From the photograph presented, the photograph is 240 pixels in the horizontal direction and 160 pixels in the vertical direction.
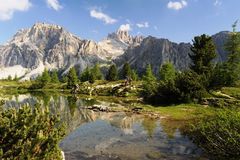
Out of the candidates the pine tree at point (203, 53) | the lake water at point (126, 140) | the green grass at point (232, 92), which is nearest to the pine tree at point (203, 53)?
the pine tree at point (203, 53)

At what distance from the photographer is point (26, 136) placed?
11016 mm

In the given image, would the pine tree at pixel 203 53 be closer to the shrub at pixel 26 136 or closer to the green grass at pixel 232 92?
the green grass at pixel 232 92

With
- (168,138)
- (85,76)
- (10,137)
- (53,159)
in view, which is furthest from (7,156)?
(85,76)

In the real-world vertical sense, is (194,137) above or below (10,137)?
below

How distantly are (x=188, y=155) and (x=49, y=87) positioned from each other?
466ft

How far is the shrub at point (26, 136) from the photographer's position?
34.7ft

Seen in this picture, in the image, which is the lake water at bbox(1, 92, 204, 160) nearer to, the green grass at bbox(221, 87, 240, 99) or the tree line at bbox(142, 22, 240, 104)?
the tree line at bbox(142, 22, 240, 104)

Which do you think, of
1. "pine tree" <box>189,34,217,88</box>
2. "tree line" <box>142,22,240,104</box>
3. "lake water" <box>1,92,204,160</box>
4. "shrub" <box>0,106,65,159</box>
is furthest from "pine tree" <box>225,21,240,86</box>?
"shrub" <box>0,106,65,159</box>

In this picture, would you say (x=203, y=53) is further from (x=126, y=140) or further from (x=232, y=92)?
(x=126, y=140)

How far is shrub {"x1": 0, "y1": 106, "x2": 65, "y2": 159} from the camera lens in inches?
416

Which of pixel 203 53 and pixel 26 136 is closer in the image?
pixel 26 136

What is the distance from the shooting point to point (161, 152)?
23.3 meters

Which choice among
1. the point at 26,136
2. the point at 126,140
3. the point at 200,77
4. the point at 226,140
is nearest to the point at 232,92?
the point at 200,77

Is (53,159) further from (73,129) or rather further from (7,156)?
(73,129)
